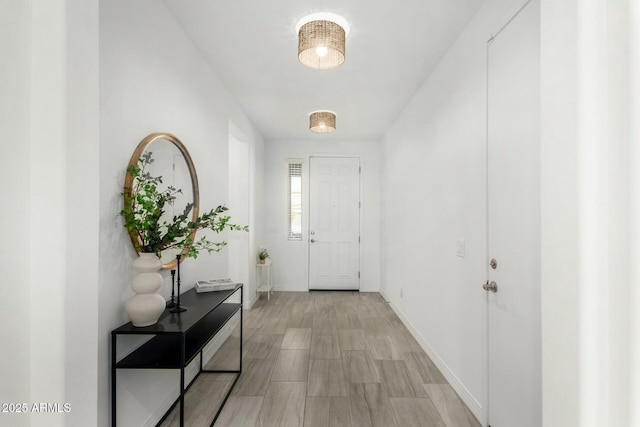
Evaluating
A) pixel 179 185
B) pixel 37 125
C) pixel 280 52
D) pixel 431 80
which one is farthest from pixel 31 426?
pixel 431 80

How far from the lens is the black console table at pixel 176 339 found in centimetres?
141

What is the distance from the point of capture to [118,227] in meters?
1.48

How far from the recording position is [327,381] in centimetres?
227

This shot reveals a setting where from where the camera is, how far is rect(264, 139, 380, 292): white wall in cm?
507

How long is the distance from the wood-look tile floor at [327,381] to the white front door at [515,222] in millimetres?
524

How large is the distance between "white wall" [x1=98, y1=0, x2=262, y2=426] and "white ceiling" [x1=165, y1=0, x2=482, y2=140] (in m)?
0.28

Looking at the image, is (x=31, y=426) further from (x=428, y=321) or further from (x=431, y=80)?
(x=431, y=80)

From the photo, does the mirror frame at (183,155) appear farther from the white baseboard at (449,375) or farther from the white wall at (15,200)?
the white baseboard at (449,375)

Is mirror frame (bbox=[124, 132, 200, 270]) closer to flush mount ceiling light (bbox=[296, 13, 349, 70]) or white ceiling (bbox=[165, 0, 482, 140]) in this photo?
white ceiling (bbox=[165, 0, 482, 140])

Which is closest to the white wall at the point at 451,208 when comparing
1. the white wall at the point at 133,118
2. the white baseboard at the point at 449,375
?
the white baseboard at the point at 449,375

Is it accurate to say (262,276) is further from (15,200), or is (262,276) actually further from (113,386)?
(15,200)

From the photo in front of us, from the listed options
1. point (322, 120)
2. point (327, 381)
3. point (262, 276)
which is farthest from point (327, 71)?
point (262, 276)

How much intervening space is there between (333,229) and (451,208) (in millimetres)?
2999

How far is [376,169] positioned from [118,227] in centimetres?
429
